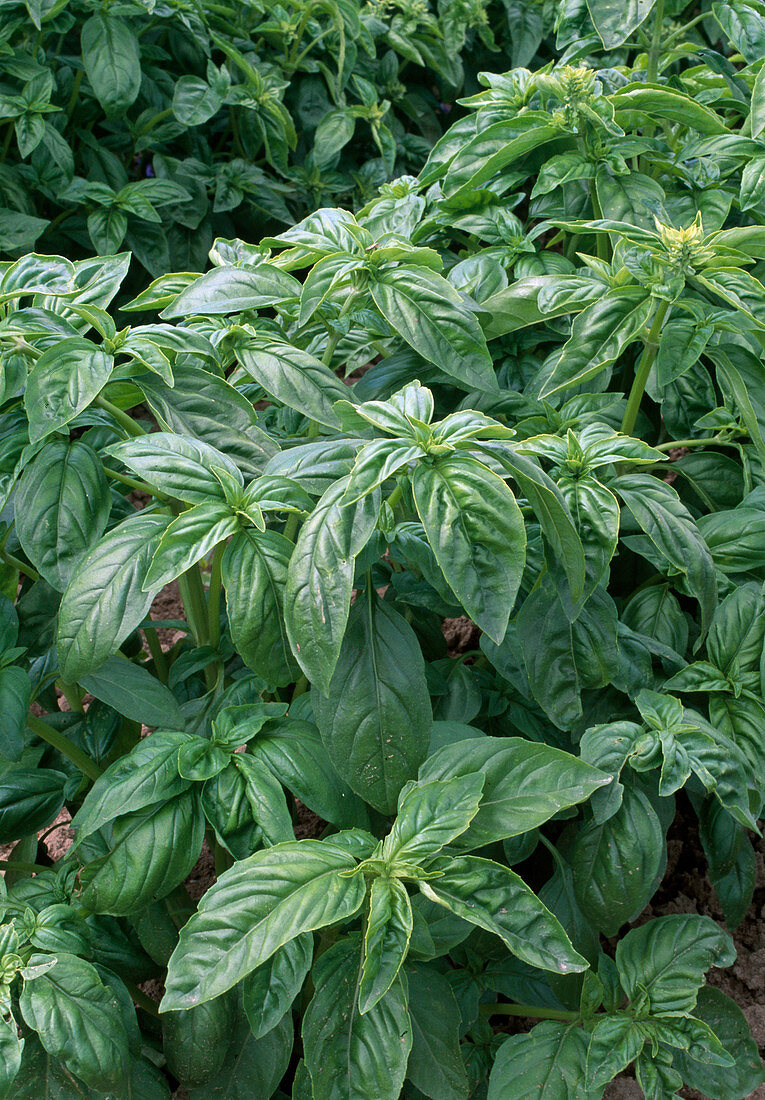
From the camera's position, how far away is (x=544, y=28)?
3.02 meters

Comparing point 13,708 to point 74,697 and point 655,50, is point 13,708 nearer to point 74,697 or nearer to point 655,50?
point 74,697

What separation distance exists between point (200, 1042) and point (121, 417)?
70 cm

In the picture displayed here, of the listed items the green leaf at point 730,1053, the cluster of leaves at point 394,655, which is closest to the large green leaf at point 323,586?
the cluster of leaves at point 394,655

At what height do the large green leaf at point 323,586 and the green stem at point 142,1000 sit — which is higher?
the large green leaf at point 323,586

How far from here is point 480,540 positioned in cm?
91

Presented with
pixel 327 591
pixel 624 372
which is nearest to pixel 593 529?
pixel 327 591

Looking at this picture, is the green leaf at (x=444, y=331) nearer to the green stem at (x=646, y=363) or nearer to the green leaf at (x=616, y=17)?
the green stem at (x=646, y=363)

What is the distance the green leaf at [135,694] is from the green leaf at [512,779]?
34 cm

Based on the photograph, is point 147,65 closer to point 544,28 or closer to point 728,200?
point 544,28

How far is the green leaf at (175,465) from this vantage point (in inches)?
38.3

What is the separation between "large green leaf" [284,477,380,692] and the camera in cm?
90

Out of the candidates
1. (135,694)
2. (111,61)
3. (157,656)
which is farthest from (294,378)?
(111,61)

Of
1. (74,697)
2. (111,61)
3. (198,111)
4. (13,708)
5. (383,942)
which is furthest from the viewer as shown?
(198,111)

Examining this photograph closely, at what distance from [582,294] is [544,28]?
7.24 ft
